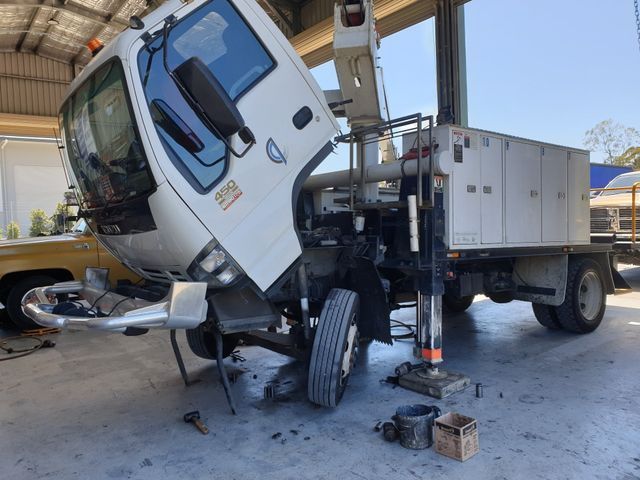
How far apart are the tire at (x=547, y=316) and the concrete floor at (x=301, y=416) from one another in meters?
0.43

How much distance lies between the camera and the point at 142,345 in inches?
244

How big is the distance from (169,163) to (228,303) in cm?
112

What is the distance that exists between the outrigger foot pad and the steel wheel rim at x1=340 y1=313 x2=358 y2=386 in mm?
701

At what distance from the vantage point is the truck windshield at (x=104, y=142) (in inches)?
118

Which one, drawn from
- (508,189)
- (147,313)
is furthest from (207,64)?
(508,189)

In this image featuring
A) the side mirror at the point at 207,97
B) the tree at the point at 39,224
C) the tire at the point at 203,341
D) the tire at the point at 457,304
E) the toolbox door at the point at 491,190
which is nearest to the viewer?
the side mirror at the point at 207,97

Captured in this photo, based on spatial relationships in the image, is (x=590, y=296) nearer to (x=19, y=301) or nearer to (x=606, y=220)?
(x=606, y=220)

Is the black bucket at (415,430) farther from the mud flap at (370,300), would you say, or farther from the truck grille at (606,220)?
the truck grille at (606,220)

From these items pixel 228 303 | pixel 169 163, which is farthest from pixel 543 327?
pixel 169 163

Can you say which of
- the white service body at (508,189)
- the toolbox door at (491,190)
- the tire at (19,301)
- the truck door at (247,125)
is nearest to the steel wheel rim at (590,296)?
the white service body at (508,189)

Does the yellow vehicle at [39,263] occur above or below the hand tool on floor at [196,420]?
above

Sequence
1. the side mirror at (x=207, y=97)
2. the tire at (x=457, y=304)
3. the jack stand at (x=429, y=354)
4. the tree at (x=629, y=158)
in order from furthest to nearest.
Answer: the tree at (x=629, y=158) → the tire at (x=457, y=304) → the jack stand at (x=429, y=354) → the side mirror at (x=207, y=97)

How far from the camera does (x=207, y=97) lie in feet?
9.24

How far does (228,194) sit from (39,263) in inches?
207
